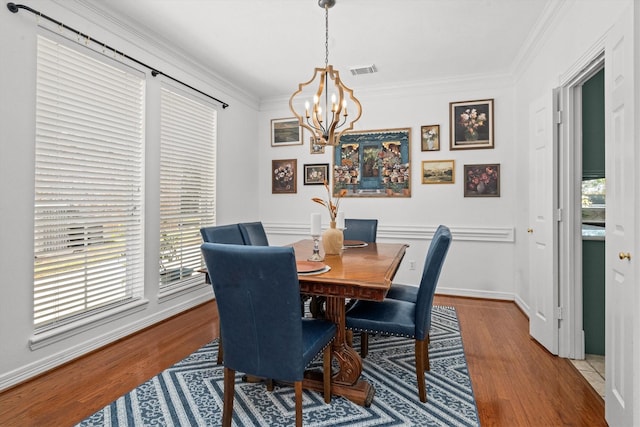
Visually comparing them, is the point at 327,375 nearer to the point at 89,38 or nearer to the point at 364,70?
the point at 89,38

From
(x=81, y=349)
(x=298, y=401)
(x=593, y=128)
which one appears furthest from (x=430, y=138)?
(x=81, y=349)

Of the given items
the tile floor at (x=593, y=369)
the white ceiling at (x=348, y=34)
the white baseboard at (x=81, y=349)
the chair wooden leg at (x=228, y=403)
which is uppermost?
the white ceiling at (x=348, y=34)

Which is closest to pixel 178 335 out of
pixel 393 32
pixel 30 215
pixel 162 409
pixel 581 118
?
pixel 162 409

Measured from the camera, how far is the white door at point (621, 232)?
147 centimetres

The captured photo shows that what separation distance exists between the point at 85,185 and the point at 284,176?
271 cm

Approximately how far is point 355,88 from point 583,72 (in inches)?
106

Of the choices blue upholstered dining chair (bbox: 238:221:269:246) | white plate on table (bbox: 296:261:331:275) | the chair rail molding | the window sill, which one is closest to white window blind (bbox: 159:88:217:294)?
the window sill

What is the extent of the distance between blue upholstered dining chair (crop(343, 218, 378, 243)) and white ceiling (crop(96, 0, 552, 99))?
1738 mm

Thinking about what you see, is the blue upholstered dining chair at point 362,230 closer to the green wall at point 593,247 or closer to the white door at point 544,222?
the white door at point 544,222

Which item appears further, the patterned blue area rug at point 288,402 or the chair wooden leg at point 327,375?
A: the chair wooden leg at point 327,375

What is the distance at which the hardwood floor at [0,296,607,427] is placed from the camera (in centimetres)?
184

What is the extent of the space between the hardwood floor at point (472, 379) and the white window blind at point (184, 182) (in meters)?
0.67

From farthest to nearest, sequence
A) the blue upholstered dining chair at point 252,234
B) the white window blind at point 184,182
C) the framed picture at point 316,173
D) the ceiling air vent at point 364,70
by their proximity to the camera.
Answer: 1. the framed picture at point 316,173
2. the ceiling air vent at point 364,70
3. the white window blind at point 184,182
4. the blue upholstered dining chair at point 252,234

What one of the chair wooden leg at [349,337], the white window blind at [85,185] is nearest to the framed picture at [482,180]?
the chair wooden leg at [349,337]
